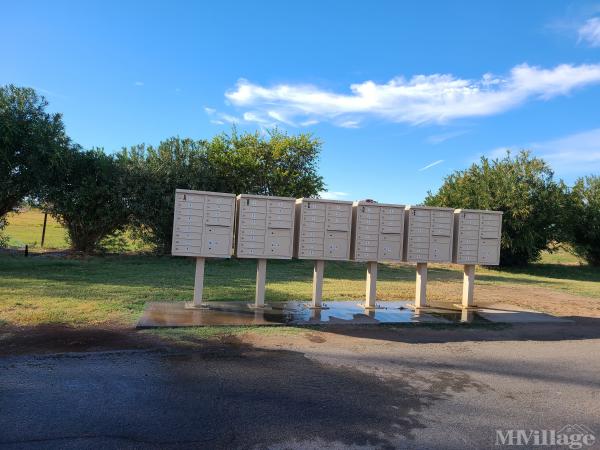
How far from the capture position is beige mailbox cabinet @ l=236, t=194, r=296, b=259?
7.87 meters

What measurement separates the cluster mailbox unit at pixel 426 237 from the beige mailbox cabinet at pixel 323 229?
1.27 metres

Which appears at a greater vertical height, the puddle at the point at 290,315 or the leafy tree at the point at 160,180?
the leafy tree at the point at 160,180

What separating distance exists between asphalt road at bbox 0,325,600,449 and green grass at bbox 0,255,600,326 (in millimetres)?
2162

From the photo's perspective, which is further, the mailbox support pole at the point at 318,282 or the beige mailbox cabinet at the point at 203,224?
the mailbox support pole at the point at 318,282

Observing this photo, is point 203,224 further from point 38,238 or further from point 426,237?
point 38,238

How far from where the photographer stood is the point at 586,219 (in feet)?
74.2

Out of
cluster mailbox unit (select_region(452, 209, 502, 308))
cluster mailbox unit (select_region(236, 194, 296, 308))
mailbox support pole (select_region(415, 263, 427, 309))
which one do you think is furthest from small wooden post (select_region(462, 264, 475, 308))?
cluster mailbox unit (select_region(236, 194, 296, 308))

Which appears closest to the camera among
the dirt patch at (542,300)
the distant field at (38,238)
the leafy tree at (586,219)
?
the dirt patch at (542,300)

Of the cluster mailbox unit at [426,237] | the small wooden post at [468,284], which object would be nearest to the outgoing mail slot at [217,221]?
the cluster mailbox unit at [426,237]

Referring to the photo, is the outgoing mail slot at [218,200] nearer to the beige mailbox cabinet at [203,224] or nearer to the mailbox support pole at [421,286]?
the beige mailbox cabinet at [203,224]

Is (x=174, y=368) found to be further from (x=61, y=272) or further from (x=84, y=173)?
(x=84, y=173)

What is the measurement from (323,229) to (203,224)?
2.14 meters

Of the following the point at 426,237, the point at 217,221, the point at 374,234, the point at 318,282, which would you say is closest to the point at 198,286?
the point at 217,221

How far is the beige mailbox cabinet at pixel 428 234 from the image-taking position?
28.6 feet
